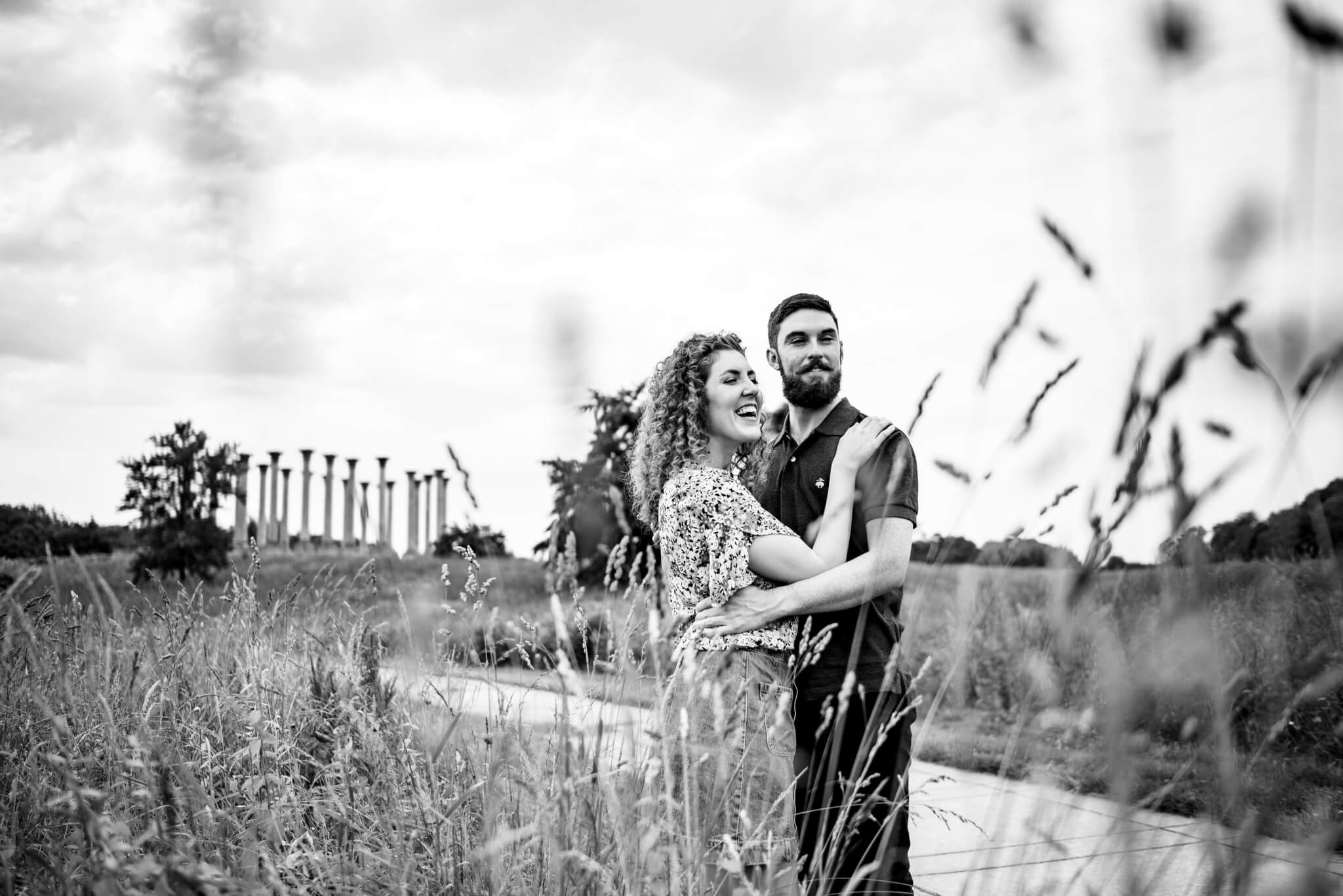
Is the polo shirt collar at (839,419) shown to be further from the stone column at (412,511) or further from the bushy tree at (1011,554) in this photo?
the stone column at (412,511)

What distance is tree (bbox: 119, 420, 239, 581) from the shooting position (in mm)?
17781

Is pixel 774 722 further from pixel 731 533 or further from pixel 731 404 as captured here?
pixel 731 404

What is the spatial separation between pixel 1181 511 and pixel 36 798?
12.0 ft

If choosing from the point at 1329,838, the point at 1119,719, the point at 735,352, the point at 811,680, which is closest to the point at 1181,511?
the point at 1119,719

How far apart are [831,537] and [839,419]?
21.4 inches

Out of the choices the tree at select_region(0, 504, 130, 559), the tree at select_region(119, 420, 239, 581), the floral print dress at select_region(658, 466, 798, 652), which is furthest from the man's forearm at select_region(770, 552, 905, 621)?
the tree at select_region(0, 504, 130, 559)

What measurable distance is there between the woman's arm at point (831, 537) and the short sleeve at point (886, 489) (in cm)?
10

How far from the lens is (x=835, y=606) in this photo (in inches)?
97.5

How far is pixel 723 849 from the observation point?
2.06 metres

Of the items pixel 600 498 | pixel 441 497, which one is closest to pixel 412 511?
pixel 441 497

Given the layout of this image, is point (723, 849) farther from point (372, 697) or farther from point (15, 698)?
point (15, 698)

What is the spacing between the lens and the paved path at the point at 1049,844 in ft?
4.48

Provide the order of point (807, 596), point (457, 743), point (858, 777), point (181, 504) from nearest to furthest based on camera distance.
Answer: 1. point (858, 777)
2. point (807, 596)
3. point (457, 743)
4. point (181, 504)

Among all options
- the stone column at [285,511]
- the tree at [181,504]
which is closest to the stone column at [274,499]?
the stone column at [285,511]
